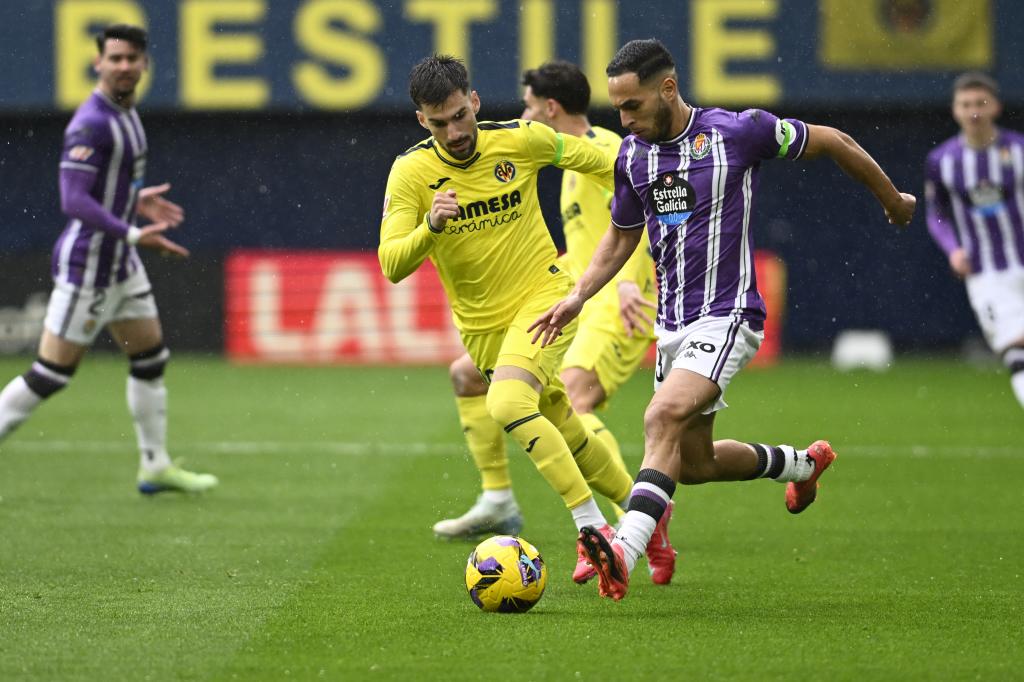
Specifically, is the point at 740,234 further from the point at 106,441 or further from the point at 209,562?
the point at 106,441

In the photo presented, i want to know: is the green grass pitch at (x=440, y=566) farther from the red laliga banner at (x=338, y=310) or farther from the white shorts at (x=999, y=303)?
the red laliga banner at (x=338, y=310)

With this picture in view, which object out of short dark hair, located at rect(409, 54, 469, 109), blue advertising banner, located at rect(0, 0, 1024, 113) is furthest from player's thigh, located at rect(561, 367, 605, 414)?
blue advertising banner, located at rect(0, 0, 1024, 113)

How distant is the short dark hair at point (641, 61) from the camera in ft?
19.5

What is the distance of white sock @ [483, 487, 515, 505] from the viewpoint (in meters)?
7.64

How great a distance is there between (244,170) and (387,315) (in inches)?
137

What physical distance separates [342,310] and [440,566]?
Result: 39.8ft

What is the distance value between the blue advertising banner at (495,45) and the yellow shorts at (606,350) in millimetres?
10380

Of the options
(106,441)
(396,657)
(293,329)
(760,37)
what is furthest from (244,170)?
(396,657)

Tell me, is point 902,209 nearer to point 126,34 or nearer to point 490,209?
point 490,209

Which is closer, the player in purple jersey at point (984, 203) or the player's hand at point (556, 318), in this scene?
the player's hand at point (556, 318)

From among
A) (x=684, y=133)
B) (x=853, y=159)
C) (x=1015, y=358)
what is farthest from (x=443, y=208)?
(x=1015, y=358)

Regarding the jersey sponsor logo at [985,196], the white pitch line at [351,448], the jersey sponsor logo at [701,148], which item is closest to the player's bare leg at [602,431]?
the jersey sponsor logo at [701,148]

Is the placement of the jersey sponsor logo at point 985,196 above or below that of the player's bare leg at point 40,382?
above

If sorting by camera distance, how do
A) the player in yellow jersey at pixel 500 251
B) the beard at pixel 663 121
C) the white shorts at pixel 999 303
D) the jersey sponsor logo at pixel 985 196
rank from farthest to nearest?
the jersey sponsor logo at pixel 985 196 → the white shorts at pixel 999 303 → the player in yellow jersey at pixel 500 251 → the beard at pixel 663 121
